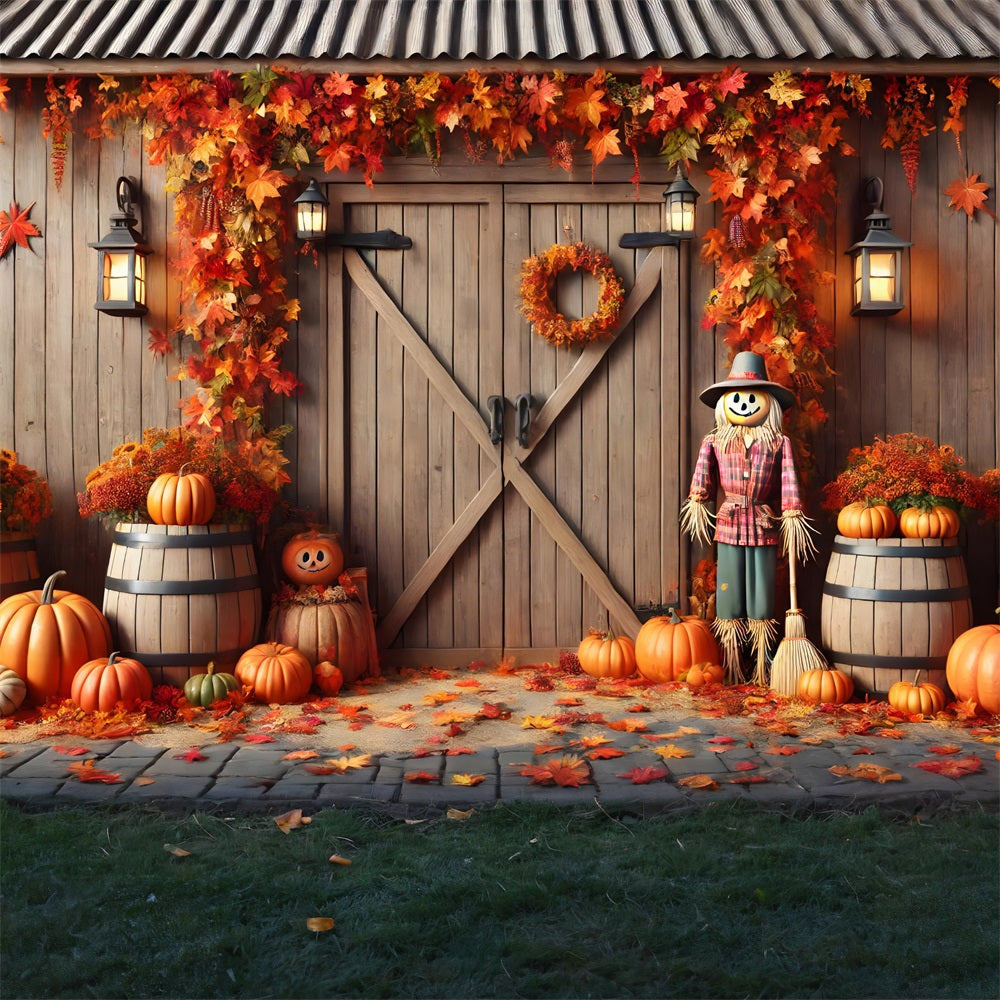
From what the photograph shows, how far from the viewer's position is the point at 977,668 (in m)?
4.49

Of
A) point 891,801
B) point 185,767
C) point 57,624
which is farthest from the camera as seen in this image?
point 57,624

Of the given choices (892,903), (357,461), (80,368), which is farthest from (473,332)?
(892,903)

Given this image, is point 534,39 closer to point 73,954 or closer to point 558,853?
point 558,853

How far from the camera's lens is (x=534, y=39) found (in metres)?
5.48

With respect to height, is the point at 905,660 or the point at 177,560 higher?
the point at 177,560

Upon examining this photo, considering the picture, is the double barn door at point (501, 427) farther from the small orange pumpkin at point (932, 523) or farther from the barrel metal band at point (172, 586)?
the small orange pumpkin at point (932, 523)

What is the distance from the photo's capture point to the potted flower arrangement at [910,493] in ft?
15.8

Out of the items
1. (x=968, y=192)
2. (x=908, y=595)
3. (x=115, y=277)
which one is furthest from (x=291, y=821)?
(x=968, y=192)

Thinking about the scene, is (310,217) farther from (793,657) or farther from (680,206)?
(793,657)

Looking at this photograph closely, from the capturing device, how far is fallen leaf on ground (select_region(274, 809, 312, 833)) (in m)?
3.17

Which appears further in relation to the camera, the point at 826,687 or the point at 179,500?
the point at 179,500

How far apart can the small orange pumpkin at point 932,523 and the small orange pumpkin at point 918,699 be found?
76 cm

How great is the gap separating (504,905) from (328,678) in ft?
8.54

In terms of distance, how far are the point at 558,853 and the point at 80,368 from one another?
431 cm
